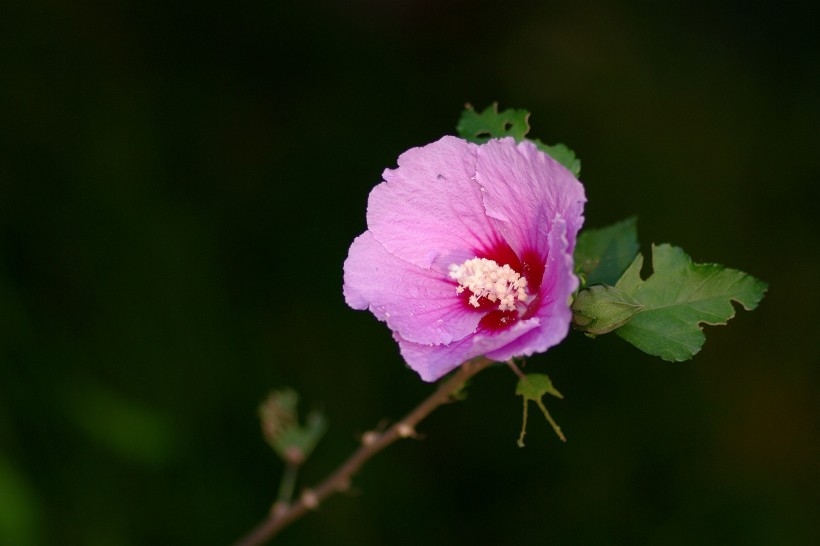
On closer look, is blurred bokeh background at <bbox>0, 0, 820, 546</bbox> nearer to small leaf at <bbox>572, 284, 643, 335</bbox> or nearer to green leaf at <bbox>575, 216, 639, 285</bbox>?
green leaf at <bbox>575, 216, 639, 285</bbox>

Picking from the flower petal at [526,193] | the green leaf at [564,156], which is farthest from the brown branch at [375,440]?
the green leaf at [564,156]

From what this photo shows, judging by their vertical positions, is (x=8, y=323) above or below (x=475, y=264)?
below

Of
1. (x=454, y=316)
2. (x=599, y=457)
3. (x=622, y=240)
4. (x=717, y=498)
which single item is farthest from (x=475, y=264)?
(x=717, y=498)

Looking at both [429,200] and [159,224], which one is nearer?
[429,200]

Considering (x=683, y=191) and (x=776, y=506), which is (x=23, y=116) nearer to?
(x=683, y=191)

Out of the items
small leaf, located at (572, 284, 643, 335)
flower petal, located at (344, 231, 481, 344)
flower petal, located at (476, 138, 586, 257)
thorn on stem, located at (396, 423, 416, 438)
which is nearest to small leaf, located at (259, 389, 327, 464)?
thorn on stem, located at (396, 423, 416, 438)

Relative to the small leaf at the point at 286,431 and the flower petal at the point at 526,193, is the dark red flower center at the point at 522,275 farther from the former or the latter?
the small leaf at the point at 286,431

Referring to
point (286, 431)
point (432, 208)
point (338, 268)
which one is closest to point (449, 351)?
point (432, 208)
